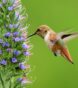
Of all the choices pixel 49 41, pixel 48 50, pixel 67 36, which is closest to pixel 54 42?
pixel 49 41

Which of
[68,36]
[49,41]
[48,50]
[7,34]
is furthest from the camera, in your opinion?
[48,50]

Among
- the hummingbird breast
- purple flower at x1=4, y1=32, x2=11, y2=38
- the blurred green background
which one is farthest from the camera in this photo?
the blurred green background

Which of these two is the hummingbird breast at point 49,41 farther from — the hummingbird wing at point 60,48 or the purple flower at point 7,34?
the purple flower at point 7,34

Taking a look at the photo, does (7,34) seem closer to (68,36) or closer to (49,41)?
(68,36)

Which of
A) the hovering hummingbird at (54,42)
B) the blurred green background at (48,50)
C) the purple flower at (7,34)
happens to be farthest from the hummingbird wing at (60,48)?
the blurred green background at (48,50)

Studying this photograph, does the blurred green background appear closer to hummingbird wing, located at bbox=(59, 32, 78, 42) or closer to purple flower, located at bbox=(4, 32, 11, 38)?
hummingbird wing, located at bbox=(59, 32, 78, 42)

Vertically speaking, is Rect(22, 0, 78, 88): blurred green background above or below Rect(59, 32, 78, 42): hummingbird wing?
above

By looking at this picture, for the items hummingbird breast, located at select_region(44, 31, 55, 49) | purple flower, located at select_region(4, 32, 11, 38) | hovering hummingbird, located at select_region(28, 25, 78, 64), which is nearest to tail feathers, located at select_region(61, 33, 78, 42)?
hovering hummingbird, located at select_region(28, 25, 78, 64)

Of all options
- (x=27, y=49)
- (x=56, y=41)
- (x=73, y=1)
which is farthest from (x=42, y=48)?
(x=27, y=49)

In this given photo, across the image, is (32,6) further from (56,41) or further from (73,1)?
(56,41)
